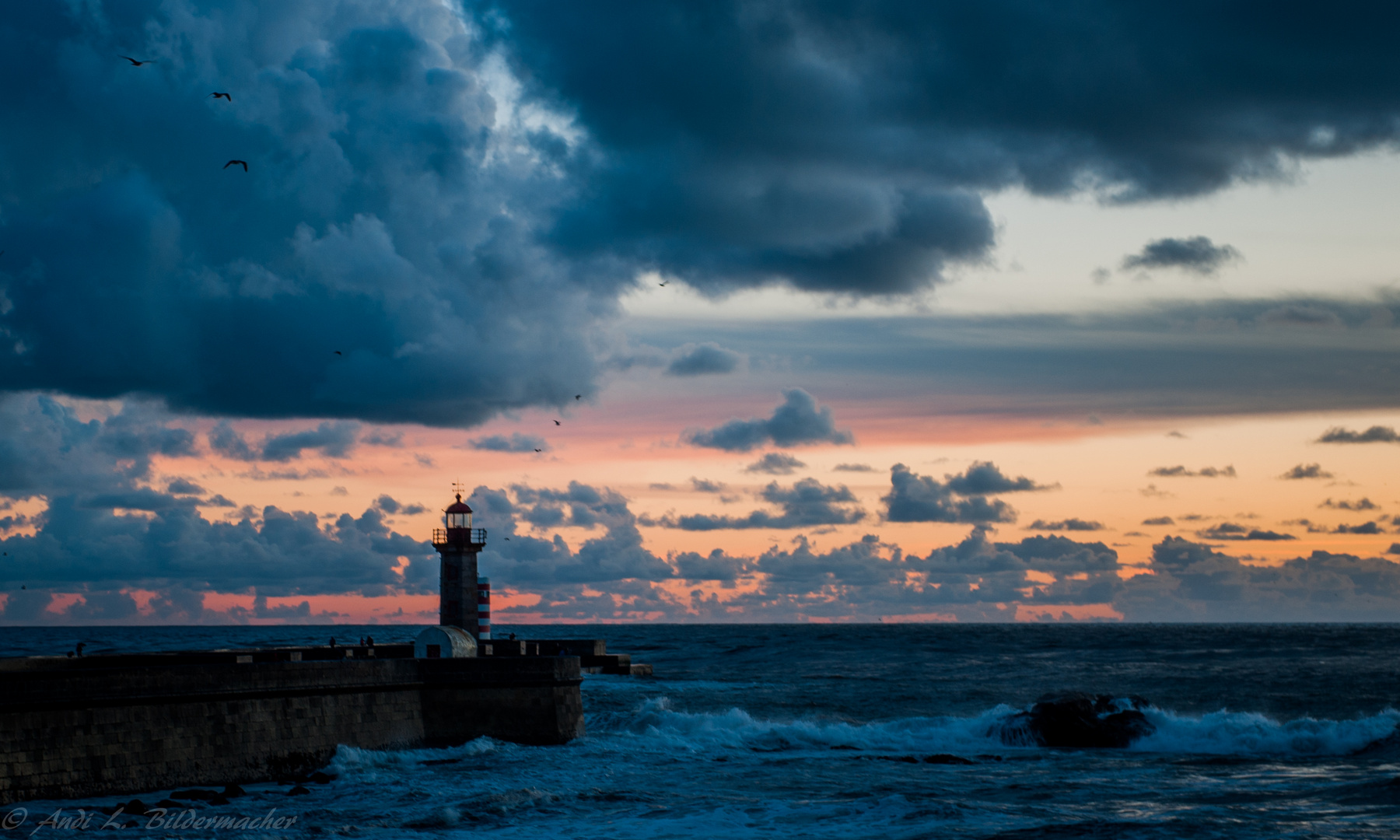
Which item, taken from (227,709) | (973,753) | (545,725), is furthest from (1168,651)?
(227,709)

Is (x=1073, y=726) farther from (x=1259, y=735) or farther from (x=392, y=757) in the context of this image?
(x=392, y=757)

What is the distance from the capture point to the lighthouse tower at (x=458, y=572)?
37656mm

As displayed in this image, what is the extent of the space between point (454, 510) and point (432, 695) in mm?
14916

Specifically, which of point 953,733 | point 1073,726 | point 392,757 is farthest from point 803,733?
point 392,757

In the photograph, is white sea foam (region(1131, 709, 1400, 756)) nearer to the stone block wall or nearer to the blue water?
the blue water

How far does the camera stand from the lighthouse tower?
3766 cm

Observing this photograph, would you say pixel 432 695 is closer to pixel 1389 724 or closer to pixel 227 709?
pixel 227 709

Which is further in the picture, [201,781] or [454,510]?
[454,510]

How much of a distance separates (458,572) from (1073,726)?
20205 millimetres

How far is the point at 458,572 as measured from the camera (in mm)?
37750

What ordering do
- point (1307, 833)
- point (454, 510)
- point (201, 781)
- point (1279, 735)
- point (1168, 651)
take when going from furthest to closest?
point (1168, 651) → point (454, 510) → point (1279, 735) → point (201, 781) → point (1307, 833)

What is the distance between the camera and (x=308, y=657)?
1109 inches

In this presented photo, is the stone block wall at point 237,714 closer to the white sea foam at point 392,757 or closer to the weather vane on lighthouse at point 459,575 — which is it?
the white sea foam at point 392,757

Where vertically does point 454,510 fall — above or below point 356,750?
above
